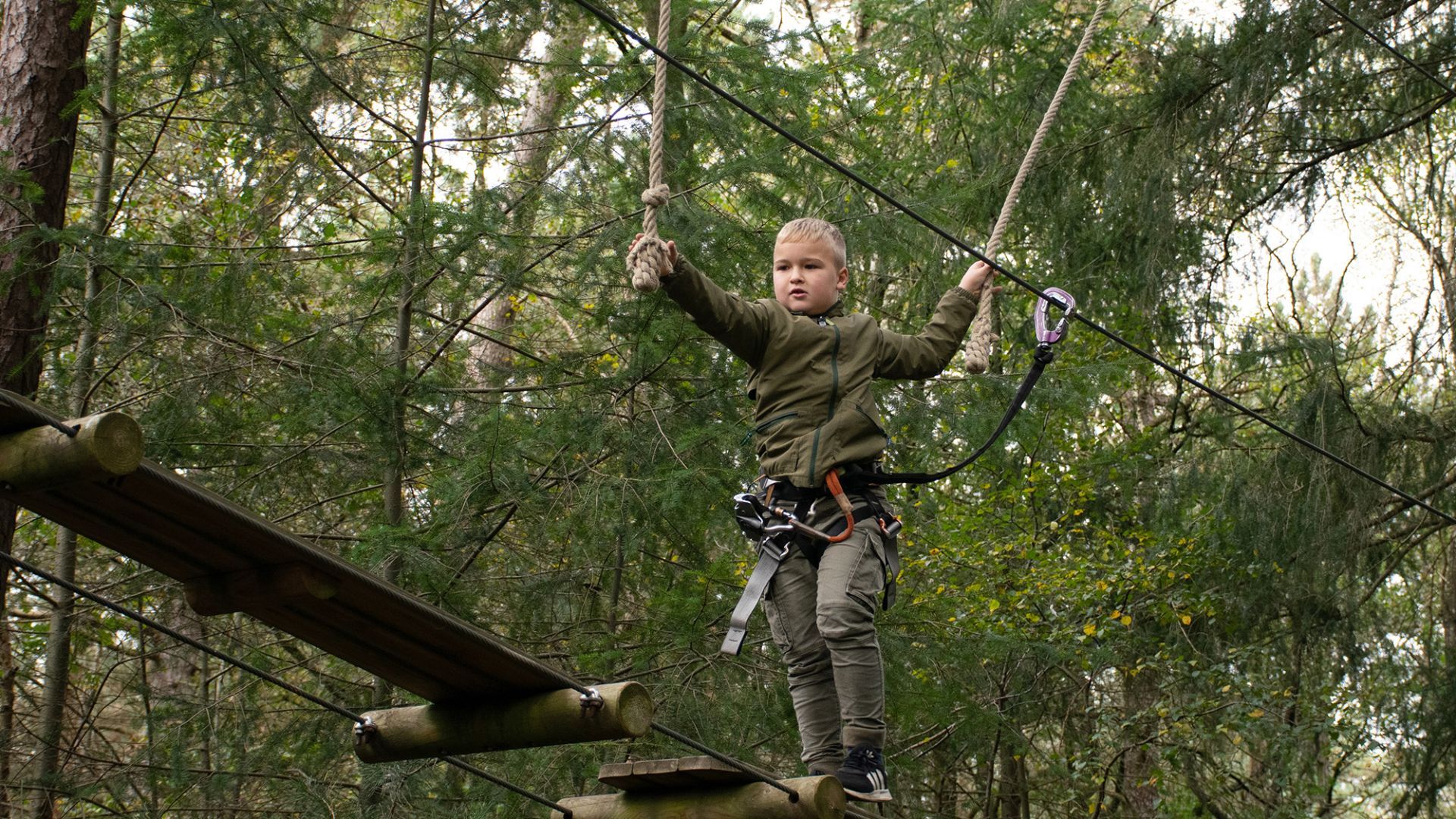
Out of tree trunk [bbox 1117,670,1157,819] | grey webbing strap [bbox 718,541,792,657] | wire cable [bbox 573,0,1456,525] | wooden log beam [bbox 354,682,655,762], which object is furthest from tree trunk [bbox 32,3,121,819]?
tree trunk [bbox 1117,670,1157,819]

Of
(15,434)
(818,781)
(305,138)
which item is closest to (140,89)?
(305,138)

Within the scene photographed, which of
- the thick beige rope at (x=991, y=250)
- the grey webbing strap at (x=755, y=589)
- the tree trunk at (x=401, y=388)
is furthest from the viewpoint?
the tree trunk at (x=401, y=388)

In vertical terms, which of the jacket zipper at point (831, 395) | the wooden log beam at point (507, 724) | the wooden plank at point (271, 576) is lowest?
the wooden log beam at point (507, 724)

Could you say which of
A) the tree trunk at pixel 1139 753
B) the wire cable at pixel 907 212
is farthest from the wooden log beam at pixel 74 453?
the tree trunk at pixel 1139 753

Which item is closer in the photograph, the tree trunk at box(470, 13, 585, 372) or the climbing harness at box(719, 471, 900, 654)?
the climbing harness at box(719, 471, 900, 654)

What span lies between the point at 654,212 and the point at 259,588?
123 centimetres

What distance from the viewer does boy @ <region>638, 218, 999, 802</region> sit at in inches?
133

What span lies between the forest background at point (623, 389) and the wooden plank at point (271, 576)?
268cm

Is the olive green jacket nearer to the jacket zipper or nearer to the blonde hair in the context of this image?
the jacket zipper

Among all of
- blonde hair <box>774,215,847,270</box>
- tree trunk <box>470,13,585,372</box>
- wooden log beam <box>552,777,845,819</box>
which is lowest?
wooden log beam <box>552,777,845,819</box>

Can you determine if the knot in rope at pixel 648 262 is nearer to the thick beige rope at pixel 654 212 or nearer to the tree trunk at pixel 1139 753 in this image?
the thick beige rope at pixel 654 212

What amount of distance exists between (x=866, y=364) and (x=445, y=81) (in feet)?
13.4

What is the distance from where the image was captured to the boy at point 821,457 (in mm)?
3367

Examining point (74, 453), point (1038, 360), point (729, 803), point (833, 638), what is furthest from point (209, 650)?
Answer: point (1038, 360)
